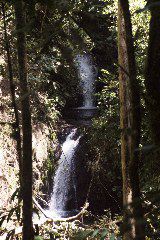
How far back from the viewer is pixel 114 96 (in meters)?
7.58

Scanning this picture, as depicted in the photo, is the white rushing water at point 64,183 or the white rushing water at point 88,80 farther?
the white rushing water at point 88,80

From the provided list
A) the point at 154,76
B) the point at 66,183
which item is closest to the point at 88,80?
the point at 66,183

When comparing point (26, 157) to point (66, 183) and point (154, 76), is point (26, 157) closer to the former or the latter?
point (154, 76)

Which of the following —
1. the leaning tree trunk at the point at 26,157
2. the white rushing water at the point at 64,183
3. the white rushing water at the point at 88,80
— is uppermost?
the white rushing water at the point at 88,80

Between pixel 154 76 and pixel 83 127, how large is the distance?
8.60 meters

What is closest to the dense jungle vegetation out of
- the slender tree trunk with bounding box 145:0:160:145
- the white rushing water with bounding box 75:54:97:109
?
the slender tree trunk with bounding box 145:0:160:145

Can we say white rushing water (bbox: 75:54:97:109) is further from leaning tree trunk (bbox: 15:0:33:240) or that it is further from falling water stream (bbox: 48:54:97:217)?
leaning tree trunk (bbox: 15:0:33:240)

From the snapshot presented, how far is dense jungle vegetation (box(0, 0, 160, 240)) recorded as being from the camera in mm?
1264

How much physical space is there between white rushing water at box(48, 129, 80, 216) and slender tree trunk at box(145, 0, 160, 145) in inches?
299

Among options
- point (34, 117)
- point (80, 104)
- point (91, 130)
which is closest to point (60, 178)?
point (91, 130)

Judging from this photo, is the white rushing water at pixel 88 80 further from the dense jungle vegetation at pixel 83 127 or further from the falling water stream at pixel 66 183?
the falling water stream at pixel 66 183

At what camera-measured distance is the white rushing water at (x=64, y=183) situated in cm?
892

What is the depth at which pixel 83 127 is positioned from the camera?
9.88 m

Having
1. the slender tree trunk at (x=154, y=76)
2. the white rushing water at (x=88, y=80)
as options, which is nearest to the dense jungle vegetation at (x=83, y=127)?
the slender tree trunk at (x=154, y=76)
